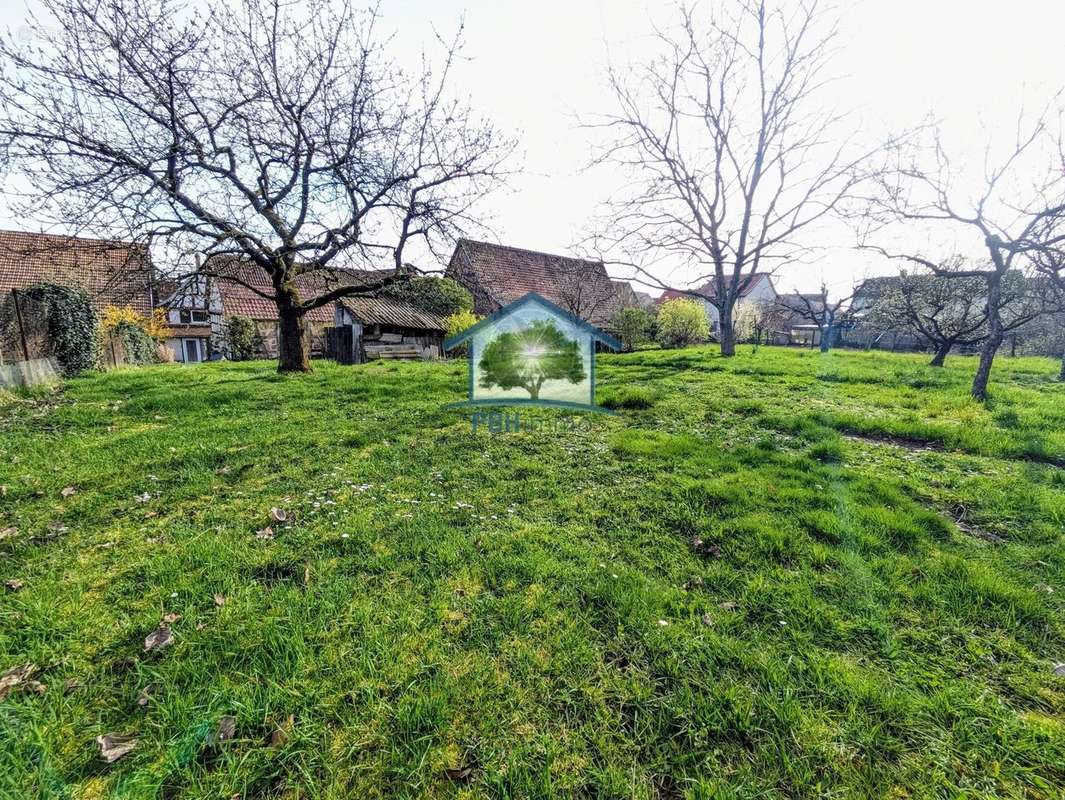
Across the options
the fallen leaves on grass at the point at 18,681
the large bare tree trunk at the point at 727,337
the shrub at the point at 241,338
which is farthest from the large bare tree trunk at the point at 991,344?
the shrub at the point at 241,338

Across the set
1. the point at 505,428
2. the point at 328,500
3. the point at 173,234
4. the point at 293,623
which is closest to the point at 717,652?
the point at 293,623

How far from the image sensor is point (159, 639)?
6.96 feet

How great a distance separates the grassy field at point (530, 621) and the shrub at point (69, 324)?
8.72m

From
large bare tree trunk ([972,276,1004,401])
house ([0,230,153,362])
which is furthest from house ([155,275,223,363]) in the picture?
large bare tree trunk ([972,276,1004,401])

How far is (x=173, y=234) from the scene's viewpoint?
9695 millimetres

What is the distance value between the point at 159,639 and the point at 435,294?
15159mm

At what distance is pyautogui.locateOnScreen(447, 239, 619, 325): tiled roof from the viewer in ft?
79.6

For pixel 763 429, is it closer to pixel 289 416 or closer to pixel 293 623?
pixel 293 623

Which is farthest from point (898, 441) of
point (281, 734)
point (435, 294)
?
point (435, 294)

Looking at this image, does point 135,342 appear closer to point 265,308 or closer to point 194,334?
point 265,308

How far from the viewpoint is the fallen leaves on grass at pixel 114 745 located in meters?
1.56

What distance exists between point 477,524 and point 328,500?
1.45 metres

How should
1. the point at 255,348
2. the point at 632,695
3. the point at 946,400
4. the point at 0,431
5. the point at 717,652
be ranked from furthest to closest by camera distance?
1. the point at 255,348
2. the point at 946,400
3. the point at 0,431
4. the point at 717,652
5. the point at 632,695

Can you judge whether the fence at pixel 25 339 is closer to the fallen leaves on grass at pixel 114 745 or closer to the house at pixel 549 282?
the fallen leaves on grass at pixel 114 745
